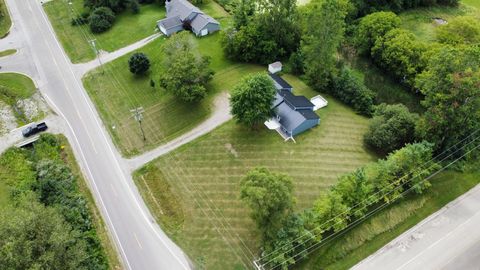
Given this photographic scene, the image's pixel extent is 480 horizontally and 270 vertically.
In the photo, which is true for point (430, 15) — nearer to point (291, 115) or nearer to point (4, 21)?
point (291, 115)

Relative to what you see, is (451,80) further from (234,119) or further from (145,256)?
(145,256)

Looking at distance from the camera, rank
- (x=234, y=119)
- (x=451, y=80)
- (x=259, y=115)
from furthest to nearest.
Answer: (x=234, y=119)
(x=259, y=115)
(x=451, y=80)

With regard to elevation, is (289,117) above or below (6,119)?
above

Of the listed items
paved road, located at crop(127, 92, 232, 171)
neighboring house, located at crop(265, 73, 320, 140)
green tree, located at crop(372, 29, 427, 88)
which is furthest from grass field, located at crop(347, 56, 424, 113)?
paved road, located at crop(127, 92, 232, 171)

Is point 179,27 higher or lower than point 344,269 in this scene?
higher

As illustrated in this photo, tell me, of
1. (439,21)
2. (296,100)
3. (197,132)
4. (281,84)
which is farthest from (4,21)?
(439,21)

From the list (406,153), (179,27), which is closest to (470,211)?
(406,153)
